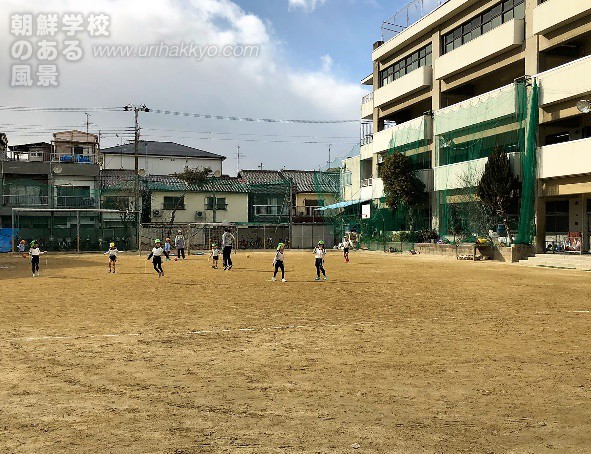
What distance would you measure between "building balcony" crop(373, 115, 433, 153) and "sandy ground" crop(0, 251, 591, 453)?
96.4 ft

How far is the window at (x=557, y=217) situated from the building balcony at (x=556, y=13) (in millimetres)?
10408

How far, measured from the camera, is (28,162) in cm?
5253

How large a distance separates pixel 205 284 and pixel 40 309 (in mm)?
7321

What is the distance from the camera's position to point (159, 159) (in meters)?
72.2

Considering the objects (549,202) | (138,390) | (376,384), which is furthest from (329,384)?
(549,202)

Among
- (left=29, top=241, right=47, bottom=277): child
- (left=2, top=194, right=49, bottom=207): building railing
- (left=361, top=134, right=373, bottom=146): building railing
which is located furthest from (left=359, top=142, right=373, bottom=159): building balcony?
(left=29, top=241, right=47, bottom=277): child

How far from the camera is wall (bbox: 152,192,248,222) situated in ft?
197

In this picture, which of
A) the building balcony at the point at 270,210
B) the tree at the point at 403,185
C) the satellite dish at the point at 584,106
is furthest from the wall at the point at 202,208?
the satellite dish at the point at 584,106

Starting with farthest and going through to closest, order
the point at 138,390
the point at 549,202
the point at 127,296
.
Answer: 1. the point at 549,202
2. the point at 127,296
3. the point at 138,390

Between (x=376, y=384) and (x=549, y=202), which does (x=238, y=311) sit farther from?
(x=549, y=202)

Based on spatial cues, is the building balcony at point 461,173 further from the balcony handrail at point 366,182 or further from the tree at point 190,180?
the tree at point 190,180

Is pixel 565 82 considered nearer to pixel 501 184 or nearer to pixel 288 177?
pixel 501 184

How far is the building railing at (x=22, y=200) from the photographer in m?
50.0

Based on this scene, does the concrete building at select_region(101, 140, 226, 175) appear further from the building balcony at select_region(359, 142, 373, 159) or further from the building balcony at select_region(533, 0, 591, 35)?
the building balcony at select_region(533, 0, 591, 35)
